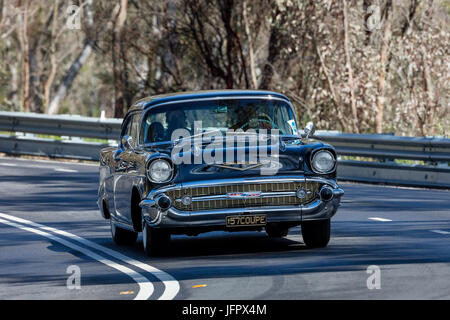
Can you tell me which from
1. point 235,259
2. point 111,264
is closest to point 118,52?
point 111,264

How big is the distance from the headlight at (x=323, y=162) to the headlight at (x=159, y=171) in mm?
1355

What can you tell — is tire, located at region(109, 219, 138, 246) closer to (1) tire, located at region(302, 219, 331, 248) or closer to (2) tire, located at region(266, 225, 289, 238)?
(2) tire, located at region(266, 225, 289, 238)

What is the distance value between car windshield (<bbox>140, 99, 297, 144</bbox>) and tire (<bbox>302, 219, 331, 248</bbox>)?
1.10 meters

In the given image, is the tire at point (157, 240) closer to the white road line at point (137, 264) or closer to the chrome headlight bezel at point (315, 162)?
the white road line at point (137, 264)

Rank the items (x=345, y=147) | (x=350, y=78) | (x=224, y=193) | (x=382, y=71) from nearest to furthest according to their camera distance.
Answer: (x=224, y=193), (x=345, y=147), (x=350, y=78), (x=382, y=71)

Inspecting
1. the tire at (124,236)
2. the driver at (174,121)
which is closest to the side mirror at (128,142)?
the driver at (174,121)

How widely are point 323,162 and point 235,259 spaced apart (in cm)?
127

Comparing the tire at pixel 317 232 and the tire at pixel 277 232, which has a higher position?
the tire at pixel 317 232

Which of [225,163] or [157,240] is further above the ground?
[225,163]

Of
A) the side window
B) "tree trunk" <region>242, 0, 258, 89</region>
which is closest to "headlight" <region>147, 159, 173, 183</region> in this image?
the side window

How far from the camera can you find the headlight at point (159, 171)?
34.4 feet

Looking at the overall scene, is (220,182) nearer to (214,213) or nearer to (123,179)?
(214,213)

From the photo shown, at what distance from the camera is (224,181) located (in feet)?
34.2
